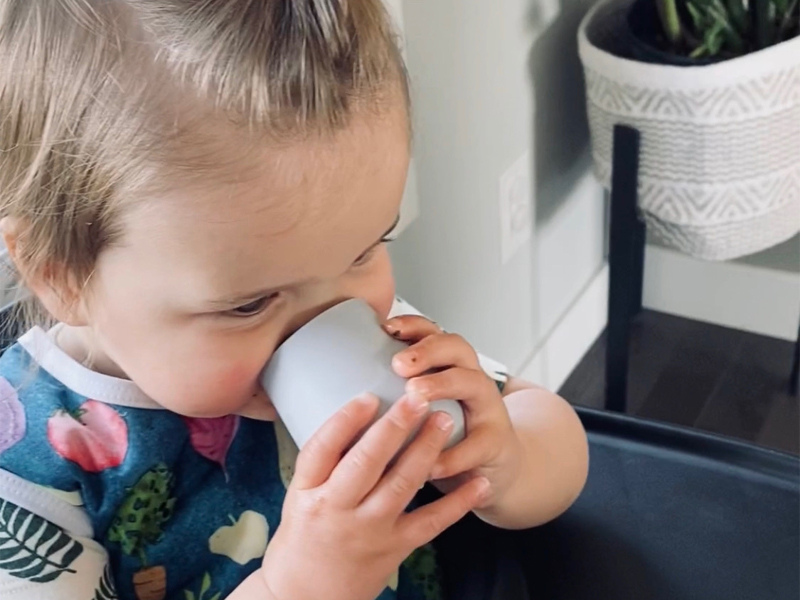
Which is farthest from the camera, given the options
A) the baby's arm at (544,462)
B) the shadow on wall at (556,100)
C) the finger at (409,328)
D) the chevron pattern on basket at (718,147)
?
the shadow on wall at (556,100)

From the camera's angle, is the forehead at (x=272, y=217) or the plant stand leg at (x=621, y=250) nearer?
the forehead at (x=272, y=217)

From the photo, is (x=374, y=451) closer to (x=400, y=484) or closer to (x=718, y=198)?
(x=400, y=484)

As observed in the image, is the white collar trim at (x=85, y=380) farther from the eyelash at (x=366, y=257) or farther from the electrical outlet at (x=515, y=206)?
the electrical outlet at (x=515, y=206)

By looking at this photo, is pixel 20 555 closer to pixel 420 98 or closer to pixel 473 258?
pixel 420 98

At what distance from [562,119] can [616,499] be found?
720mm

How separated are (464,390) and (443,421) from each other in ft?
0.11

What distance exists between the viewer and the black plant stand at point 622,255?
119 cm

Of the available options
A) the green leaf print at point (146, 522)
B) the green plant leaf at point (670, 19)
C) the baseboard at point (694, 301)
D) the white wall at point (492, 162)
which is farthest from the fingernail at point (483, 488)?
the baseboard at point (694, 301)

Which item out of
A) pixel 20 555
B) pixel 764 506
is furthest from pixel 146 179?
pixel 764 506

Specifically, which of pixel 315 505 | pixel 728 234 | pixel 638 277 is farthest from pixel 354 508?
pixel 638 277

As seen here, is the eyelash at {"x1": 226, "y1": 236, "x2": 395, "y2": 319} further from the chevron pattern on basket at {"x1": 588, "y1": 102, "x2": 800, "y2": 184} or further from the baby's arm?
the chevron pattern on basket at {"x1": 588, "y1": 102, "x2": 800, "y2": 184}

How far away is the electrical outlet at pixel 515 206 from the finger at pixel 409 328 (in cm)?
62

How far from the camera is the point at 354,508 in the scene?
52 centimetres

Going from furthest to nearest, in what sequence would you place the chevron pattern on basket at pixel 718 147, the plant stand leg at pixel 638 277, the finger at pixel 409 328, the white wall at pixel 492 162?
1. the plant stand leg at pixel 638 277
2. the chevron pattern on basket at pixel 718 147
3. the white wall at pixel 492 162
4. the finger at pixel 409 328
